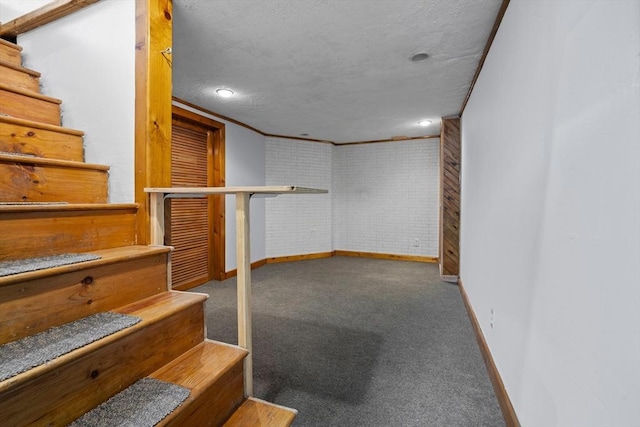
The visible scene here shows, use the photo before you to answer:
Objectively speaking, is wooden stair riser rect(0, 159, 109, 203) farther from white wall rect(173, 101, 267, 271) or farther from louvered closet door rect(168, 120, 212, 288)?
white wall rect(173, 101, 267, 271)

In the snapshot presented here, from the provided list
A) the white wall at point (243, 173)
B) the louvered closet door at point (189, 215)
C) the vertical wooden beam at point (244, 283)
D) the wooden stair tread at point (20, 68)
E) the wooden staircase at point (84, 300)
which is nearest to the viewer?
the wooden staircase at point (84, 300)

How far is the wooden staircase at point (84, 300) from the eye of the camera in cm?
92

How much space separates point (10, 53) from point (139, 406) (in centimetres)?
242

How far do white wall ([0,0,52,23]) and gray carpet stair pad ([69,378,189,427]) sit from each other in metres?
2.69

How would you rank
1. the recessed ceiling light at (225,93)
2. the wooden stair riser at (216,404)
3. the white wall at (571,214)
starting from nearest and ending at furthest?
the white wall at (571,214) < the wooden stair riser at (216,404) < the recessed ceiling light at (225,93)

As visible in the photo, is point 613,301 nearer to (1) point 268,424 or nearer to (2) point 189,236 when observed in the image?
(1) point 268,424

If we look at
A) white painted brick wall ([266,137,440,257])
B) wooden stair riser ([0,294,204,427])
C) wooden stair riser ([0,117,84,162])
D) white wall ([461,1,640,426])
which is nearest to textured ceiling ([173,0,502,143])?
white wall ([461,1,640,426])

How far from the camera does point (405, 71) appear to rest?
2727 millimetres

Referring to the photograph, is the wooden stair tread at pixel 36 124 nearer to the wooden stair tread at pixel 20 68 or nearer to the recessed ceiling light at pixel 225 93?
the wooden stair tread at pixel 20 68

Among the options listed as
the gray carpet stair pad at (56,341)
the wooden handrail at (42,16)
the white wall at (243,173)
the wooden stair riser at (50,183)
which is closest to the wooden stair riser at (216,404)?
the gray carpet stair pad at (56,341)

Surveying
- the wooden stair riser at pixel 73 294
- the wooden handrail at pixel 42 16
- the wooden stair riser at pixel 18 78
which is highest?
the wooden handrail at pixel 42 16

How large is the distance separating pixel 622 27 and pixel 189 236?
159 inches

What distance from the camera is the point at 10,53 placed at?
1936 millimetres

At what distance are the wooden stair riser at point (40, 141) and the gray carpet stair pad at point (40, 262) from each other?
0.74 meters
